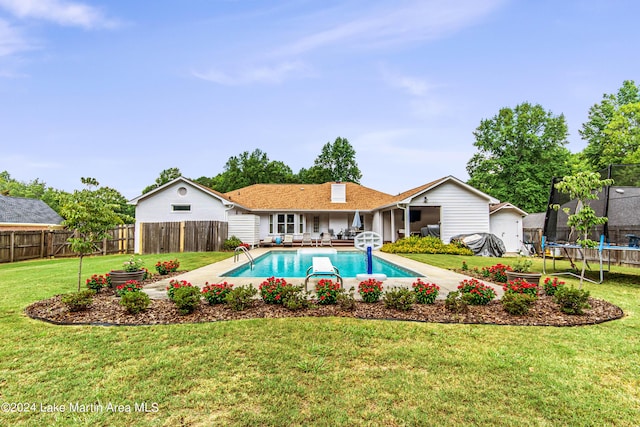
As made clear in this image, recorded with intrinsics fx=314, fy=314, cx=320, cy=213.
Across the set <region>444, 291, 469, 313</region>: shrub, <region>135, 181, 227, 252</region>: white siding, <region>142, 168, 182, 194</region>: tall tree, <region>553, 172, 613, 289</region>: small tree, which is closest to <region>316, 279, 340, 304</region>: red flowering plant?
<region>444, 291, 469, 313</region>: shrub

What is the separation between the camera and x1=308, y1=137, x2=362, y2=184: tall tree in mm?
44125

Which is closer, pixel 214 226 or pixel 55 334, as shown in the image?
pixel 55 334

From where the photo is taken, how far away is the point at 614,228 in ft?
31.3

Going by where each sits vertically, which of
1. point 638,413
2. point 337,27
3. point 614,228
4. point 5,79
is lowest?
point 638,413

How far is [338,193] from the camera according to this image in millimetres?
25516

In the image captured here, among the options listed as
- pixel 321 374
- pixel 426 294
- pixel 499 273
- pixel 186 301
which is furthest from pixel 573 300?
pixel 186 301

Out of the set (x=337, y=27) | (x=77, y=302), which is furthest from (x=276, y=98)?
(x=77, y=302)

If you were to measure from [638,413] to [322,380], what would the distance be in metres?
2.53

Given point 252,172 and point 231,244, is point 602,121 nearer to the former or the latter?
point 231,244

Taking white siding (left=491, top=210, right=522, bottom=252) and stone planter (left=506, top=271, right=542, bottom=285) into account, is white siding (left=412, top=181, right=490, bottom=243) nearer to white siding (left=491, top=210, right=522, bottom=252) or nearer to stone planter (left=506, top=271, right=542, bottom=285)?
white siding (left=491, top=210, right=522, bottom=252)

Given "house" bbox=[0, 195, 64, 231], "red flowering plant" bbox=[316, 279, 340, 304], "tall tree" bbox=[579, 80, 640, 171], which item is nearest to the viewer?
"red flowering plant" bbox=[316, 279, 340, 304]

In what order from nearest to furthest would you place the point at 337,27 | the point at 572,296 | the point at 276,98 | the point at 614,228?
the point at 572,296 < the point at 614,228 < the point at 337,27 < the point at 276,98

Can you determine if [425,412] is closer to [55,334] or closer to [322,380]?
[322,380]

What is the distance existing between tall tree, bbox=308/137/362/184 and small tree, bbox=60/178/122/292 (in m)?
37.5
